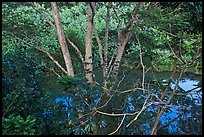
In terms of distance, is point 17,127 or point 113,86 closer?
point 17,127

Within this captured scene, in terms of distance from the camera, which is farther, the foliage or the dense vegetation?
the dense vegetation

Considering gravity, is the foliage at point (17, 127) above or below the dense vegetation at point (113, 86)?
below

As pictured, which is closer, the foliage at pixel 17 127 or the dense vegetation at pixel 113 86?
the foliage at pixel 17 127

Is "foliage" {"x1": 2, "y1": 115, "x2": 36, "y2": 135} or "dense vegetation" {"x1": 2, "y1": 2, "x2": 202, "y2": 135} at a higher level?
"dense vegetation" {"x1": 2, "y1": 2, "x2": 202, "y2": 135}

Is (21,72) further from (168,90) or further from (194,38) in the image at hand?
(194,38)

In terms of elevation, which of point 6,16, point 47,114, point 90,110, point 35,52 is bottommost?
point 90,110

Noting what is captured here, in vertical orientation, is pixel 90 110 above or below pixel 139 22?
below

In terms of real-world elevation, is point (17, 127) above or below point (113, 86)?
below

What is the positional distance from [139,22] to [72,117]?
1.35 metres

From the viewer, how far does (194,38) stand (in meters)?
2.12

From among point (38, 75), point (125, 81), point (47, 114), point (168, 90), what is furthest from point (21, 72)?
point (168, 90)

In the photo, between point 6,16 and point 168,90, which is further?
point 6,16

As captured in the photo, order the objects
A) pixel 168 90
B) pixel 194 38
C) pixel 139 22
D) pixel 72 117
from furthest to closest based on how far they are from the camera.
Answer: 1. pixel 168 90
2. pixel 72 117
3. pixel 139 22
4. pixel 194 38

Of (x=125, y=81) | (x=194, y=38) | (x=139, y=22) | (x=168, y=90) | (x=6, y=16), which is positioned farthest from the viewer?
(x=6, y=16)
